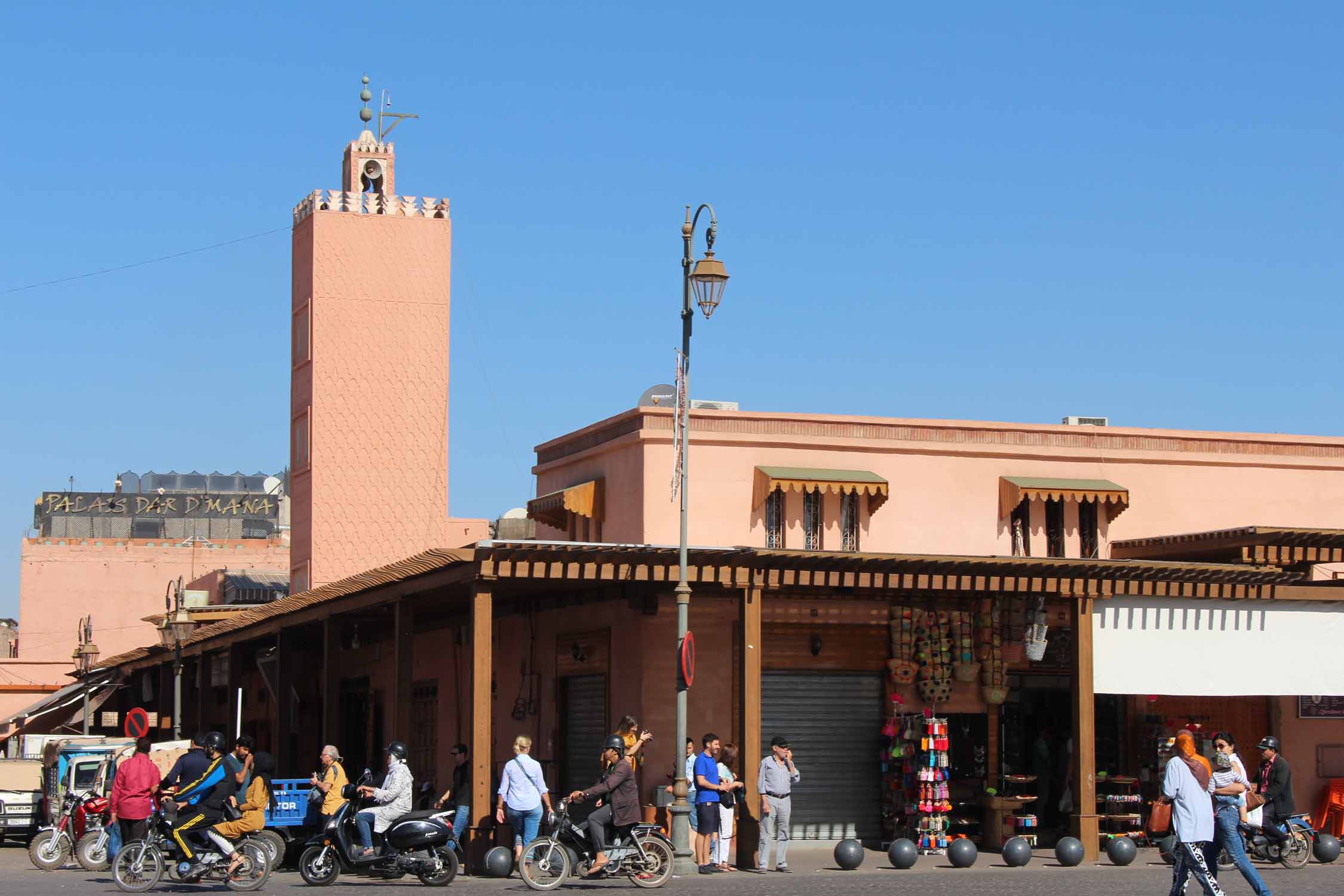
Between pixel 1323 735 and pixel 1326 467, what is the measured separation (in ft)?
17.6

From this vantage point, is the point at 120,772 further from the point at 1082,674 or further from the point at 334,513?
the point at 334,513

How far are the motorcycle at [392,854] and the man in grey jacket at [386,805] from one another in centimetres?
8

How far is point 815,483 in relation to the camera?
28.1 meters

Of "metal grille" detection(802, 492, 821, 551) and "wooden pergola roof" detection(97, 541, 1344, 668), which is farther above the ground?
Answer: "metal grille" detection(802, 492, 821, 551)

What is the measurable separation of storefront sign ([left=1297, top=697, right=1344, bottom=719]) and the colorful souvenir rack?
234 inches

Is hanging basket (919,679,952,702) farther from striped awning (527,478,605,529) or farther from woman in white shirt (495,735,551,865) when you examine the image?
woman in white shirt (495,735,551,865)

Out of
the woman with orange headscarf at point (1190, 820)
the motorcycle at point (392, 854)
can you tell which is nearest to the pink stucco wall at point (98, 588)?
the motorcycle at point (392, 854)

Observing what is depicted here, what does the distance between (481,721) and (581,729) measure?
5.80 m

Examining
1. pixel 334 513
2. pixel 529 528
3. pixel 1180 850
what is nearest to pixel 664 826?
pixel 1180 850

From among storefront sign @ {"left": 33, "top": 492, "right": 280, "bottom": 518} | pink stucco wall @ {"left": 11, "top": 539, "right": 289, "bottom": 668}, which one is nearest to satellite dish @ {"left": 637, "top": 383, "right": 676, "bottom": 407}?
pink stucco wall @ {"left": 11, "top": 539, "right": 289, "bottom": 668}

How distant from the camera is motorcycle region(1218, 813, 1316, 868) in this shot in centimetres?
2177

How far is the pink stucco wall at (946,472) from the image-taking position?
92.2 ft

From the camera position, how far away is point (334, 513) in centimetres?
4538

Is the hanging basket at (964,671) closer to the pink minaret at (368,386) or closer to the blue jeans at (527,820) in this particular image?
the blue jeans at (527,820)
